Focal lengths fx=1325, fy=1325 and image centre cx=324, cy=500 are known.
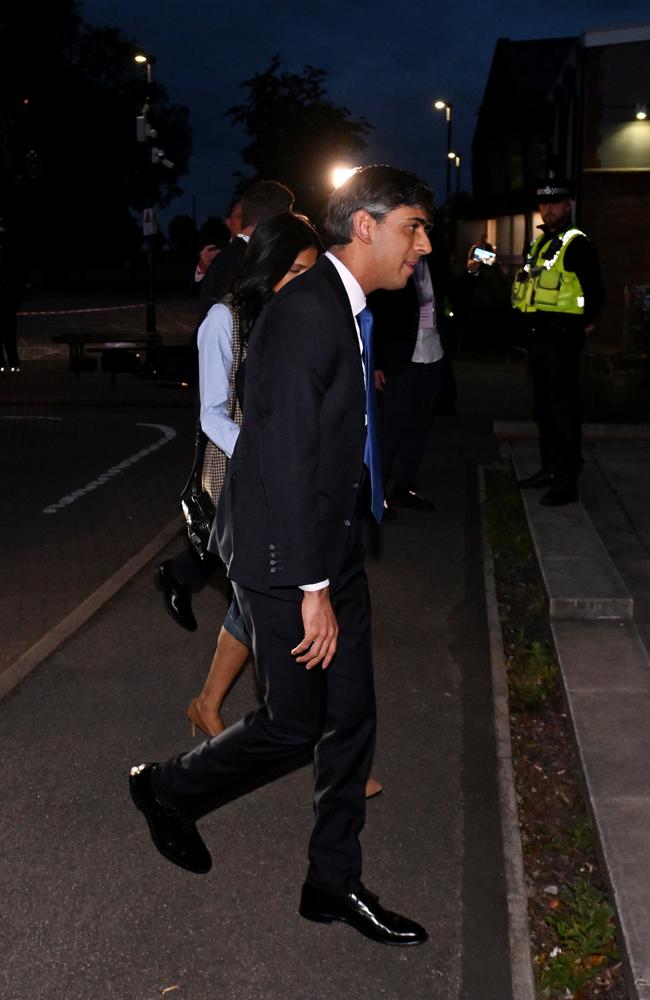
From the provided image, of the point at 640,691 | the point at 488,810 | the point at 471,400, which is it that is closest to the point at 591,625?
the point at 640,691

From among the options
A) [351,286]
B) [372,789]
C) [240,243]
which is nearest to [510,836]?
[372,789]

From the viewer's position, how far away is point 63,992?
3402 mm

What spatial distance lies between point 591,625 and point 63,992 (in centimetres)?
365

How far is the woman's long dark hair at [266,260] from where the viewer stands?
14.5ft

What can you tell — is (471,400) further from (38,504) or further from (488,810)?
(488,810)

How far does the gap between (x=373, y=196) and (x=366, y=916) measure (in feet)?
6.42

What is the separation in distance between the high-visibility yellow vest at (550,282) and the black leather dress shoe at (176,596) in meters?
3.80

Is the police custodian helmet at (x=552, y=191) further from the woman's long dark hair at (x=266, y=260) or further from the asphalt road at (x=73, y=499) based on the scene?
the woman's long dark hair at (x=266, y=260)

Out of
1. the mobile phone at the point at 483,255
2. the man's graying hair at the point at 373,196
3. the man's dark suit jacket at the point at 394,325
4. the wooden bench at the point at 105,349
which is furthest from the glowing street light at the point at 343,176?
the wooden bench at the point at 105,349

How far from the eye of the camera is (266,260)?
4445mm

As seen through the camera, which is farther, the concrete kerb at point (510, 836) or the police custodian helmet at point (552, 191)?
the police custodian helmet at point (552, 191)

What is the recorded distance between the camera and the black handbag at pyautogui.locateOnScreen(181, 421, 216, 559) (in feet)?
18.3

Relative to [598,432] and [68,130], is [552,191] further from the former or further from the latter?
[68,130]

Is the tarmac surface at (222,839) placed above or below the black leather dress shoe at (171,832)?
below
